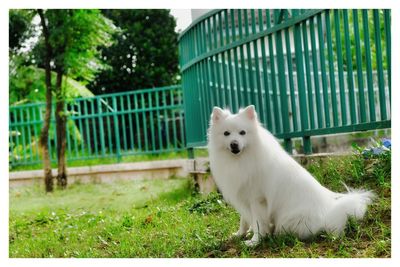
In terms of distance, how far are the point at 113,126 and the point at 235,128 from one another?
6368mm

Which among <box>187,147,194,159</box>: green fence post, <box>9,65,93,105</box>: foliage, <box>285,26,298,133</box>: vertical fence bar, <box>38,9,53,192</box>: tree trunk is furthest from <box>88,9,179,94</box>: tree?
<box>285,26,298,133</box>: vertical fence bar

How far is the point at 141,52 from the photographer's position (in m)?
7.16

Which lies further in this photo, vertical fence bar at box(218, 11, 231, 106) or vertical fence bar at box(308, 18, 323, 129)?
vertical fence bar at box(218, 11, 231, 106)

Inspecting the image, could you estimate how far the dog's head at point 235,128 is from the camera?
3404 mm

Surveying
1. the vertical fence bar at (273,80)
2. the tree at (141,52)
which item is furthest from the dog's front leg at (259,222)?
the tree at (141,52)

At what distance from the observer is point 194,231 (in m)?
3.75

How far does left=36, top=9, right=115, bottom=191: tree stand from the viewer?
7023 millimetres

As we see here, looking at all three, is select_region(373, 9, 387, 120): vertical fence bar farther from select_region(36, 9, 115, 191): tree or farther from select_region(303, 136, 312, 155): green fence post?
select_region(36, 9, 115, 191): tree

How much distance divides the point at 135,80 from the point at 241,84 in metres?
3.23

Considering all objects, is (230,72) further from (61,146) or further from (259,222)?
(61,146)

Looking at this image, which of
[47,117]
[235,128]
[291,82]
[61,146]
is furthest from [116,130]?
[235,128]

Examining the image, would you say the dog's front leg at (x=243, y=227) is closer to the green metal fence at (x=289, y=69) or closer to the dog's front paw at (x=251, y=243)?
the dog's front paw at (x=251, y=243)

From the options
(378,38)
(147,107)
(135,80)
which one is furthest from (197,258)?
(147,107)
